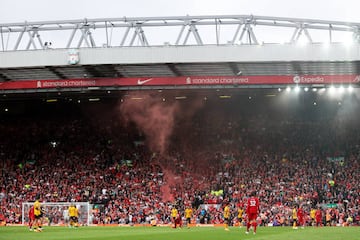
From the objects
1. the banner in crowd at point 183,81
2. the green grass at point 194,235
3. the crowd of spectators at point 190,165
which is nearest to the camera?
the green grass at point 194,235

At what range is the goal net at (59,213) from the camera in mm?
43938

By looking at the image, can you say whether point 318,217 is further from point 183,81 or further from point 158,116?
point 158,116

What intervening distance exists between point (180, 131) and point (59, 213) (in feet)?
51.1

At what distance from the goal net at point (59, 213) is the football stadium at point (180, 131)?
0.11 m

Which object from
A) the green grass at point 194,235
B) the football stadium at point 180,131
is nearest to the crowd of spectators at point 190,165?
the football stadium at point 180,131

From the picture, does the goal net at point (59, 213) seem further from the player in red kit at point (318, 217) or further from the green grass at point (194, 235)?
the player in red kit at point (318, 217)

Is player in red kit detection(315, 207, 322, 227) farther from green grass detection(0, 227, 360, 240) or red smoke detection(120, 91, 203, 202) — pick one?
red smoke detection(120, 91, 203, 202)

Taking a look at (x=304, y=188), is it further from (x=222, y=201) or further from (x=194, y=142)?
(x=194, y=142)

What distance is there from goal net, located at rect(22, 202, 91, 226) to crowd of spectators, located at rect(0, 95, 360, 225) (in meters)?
0.81

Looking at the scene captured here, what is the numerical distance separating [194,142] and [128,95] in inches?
304

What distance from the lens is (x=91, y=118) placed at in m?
56.9

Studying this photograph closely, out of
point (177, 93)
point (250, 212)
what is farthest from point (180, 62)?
point (250, 212)

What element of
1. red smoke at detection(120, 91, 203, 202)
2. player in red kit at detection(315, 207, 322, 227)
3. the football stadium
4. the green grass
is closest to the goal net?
the football stadium

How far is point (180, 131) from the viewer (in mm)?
56125
